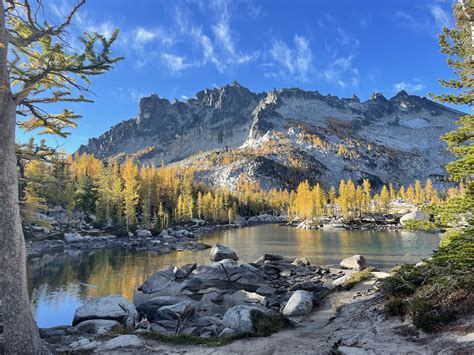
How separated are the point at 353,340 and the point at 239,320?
615 cm

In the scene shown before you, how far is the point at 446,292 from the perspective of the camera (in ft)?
38.4

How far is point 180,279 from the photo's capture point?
110 feet

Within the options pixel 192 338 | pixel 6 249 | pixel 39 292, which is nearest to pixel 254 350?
pixel 192 338

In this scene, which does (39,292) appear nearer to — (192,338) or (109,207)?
(192,338)

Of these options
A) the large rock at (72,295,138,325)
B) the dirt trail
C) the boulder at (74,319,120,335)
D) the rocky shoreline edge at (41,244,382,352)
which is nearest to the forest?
the rocky shoreline edge at (41,244,382,352)

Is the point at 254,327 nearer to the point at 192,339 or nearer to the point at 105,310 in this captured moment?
the point at 192,339

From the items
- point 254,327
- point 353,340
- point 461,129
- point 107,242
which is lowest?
point 107,242

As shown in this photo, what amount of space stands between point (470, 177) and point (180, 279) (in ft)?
89.1

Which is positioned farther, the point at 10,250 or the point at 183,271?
the point at 183,271

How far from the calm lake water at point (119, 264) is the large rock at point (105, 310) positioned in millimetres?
5380

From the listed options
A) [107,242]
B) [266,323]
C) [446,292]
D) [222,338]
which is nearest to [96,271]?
[107,242]

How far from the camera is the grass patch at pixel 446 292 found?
35.6 ft

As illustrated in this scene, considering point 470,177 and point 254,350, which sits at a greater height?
point 470,177

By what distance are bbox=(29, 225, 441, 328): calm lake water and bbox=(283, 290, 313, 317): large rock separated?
15.3 meters
